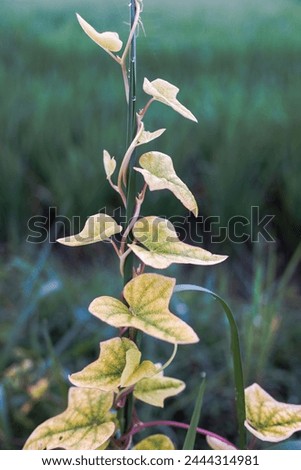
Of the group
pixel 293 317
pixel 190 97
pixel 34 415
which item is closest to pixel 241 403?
pixel 34 415

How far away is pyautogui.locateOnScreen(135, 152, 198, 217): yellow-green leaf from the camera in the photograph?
1.41 ft

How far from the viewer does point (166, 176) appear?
448 millimetres

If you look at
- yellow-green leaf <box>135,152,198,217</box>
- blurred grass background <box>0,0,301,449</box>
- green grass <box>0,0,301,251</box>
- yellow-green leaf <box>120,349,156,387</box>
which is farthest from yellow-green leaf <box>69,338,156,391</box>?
green grass <box>0,0,301,251</box>

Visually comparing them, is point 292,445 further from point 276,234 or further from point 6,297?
point 276,234

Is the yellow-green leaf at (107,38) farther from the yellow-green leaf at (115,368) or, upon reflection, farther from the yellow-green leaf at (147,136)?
the yellow-green leaf at (115,368)

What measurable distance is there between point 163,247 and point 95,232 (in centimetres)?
5

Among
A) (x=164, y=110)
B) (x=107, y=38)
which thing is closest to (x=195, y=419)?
(x=107, y=38)

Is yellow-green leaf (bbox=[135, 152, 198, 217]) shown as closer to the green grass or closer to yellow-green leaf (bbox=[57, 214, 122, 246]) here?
yellow-green leaf (bbox=[57, 214, 122, 246])

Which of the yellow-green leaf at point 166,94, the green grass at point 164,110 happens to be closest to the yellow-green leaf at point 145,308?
the yellow-green leaf at point 166,94

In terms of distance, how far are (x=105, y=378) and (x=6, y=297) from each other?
0.89 meters

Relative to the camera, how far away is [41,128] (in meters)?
1.87

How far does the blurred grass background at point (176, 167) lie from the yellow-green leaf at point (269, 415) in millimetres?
250

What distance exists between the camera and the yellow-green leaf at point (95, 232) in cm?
45

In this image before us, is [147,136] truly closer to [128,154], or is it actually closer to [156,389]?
[128,154]
